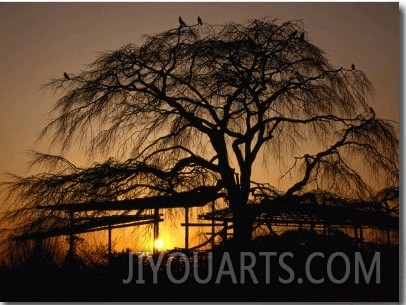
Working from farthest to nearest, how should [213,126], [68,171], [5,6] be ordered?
1. [213,126]
2. [68,171]
3. [5,6]

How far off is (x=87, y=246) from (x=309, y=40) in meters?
5.26

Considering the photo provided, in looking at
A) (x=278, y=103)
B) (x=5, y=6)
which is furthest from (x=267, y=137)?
(x=5, y=6)

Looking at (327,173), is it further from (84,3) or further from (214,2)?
(84,3)

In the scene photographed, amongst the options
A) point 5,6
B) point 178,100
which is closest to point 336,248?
point 178,100

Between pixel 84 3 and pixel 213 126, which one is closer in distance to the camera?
pixel 84 3

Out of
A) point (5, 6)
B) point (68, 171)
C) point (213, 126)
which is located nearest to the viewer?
point (5, 6)

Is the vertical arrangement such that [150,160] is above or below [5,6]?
below

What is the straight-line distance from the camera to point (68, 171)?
10484 mm

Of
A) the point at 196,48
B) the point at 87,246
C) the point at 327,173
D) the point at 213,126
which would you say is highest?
the point at 196,48

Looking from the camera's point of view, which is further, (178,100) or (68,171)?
(178,100)

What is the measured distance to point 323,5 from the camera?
9.69 meters

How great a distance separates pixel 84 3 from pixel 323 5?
3.55 metres

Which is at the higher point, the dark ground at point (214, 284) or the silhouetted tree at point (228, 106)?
the silhouetted tree at point (228, 106)

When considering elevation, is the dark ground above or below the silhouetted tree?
below
